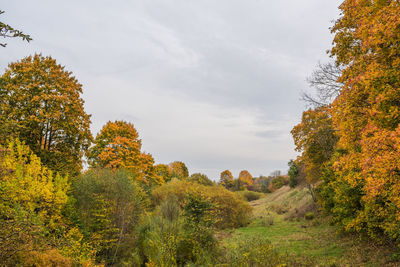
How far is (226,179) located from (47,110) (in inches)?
2311

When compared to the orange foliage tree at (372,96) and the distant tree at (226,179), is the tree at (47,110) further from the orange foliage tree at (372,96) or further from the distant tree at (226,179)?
the distant tree at (226,179)

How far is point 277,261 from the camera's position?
6.42 meters

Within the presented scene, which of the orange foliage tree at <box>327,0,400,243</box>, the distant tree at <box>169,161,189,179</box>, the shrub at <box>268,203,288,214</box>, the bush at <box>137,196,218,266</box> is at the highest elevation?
the distant tree at <box>169,161,189,179</box>

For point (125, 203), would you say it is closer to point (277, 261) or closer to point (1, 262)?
point (1, 262)

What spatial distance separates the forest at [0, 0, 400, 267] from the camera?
18.4 feet

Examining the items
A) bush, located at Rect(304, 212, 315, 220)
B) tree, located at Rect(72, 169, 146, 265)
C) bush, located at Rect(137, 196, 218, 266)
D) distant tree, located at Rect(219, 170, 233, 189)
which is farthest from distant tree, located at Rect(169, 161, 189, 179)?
bush, located at Rect(137, 196, 218, 266)

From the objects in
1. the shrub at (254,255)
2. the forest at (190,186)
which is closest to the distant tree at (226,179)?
the forest at (190,186)

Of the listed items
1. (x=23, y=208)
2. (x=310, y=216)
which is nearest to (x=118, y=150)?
(x=23, y=208)

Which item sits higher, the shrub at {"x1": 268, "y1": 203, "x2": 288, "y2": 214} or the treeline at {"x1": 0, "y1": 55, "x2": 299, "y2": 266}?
the treeline at {"x1": 0, "y1": 55, "x2": 299, "y2": 266}

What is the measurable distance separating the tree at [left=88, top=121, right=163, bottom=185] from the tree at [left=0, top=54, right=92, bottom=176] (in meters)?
6.60

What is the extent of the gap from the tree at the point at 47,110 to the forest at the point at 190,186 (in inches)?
2.3

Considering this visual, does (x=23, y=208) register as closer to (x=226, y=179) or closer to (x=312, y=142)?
(x=312, y=142)

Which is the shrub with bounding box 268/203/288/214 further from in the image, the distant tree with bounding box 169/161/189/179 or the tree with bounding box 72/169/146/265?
the distant tree with bounding box 169/161/189/179

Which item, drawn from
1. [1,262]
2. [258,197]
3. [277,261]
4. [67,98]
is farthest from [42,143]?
[258,197]
